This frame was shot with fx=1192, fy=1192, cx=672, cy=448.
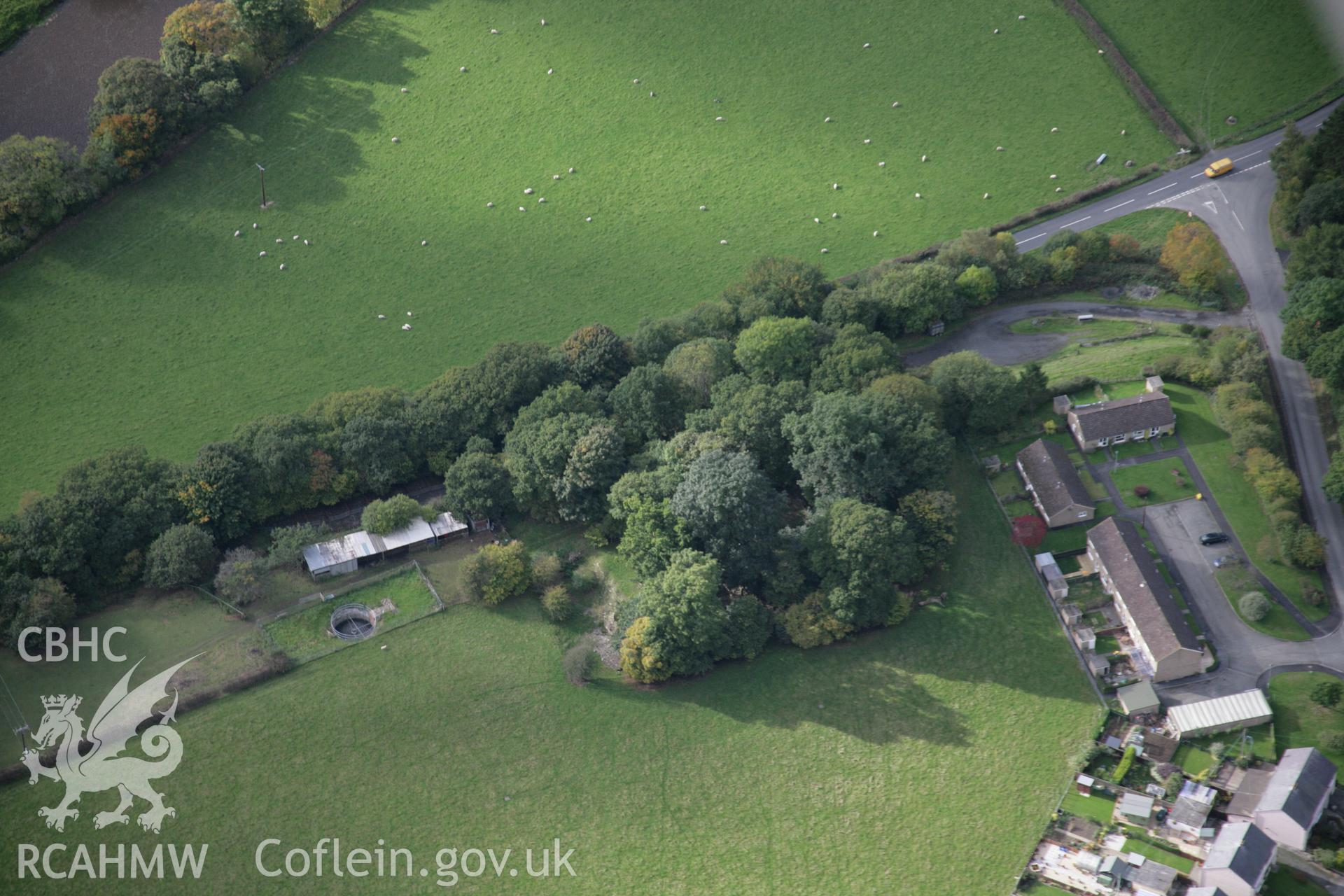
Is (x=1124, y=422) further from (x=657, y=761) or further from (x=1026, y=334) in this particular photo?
(x=657, y=761)

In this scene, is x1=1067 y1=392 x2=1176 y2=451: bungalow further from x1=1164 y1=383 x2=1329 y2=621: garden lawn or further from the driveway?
the driveway

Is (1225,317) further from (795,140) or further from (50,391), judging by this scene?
(50,391)

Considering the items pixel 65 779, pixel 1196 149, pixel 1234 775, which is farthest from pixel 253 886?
pixel 1196 149

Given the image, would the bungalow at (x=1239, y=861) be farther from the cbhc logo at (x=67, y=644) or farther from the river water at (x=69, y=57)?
the river water at (x=69, y=57)

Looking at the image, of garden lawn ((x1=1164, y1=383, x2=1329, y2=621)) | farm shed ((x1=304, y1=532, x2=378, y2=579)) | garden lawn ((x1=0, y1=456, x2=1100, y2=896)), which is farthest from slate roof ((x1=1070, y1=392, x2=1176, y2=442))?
farm shed ((x1=304, y1=532, x2=378, y2=579))

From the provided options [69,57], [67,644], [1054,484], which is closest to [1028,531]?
[1054,484]
